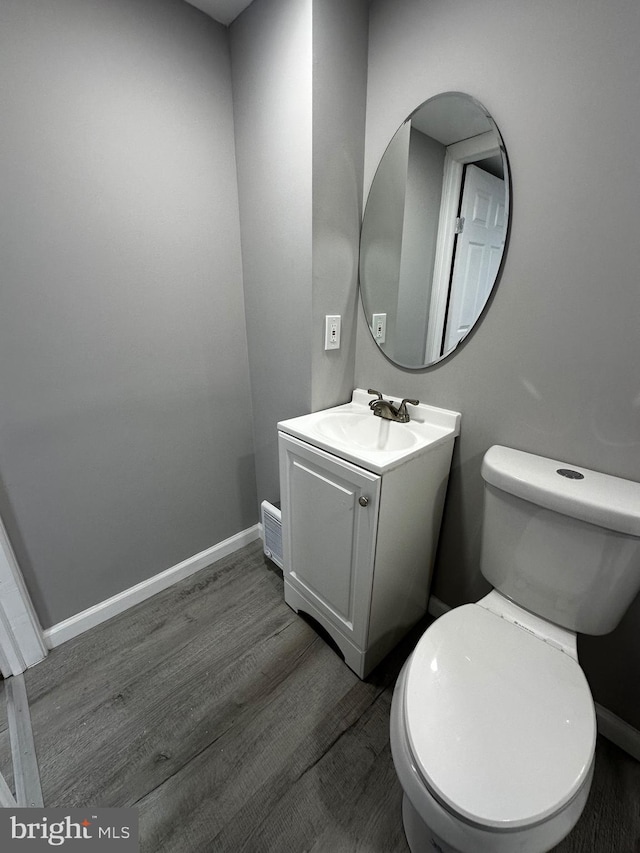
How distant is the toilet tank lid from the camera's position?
811 mm

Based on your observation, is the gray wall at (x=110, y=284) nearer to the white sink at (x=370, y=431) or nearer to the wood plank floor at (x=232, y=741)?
the wood plank floor at (x=232, y=741)

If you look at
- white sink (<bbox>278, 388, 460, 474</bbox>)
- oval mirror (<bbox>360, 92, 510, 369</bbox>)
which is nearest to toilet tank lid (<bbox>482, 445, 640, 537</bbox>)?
white sink (<bbox>278, 388, 460, 474</bbox>)

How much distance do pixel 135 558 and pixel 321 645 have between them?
0.89 meters

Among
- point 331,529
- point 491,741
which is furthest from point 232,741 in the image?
point 491,741

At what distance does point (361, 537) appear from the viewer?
107 centimetres

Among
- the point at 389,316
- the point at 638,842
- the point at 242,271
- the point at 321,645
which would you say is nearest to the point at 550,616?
the point at 638,842

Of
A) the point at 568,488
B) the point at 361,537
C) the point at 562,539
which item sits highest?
the point at 568,488

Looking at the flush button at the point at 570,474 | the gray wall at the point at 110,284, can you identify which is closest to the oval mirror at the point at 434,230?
the flush button at the point at 570,474

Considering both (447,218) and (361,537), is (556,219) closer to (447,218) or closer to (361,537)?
(447,218)

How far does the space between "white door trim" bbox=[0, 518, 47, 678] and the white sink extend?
40.4 inches

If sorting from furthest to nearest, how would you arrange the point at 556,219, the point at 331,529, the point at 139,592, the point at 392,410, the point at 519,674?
the point at 139,592, the point at 392,410, the point at 331,529, the point at 556,219, the point at 519,674

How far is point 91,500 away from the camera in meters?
1.34

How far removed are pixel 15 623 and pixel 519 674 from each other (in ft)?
5.35

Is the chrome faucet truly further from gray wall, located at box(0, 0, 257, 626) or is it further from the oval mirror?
gray wall, located at box(0, 0, 257, 626)
